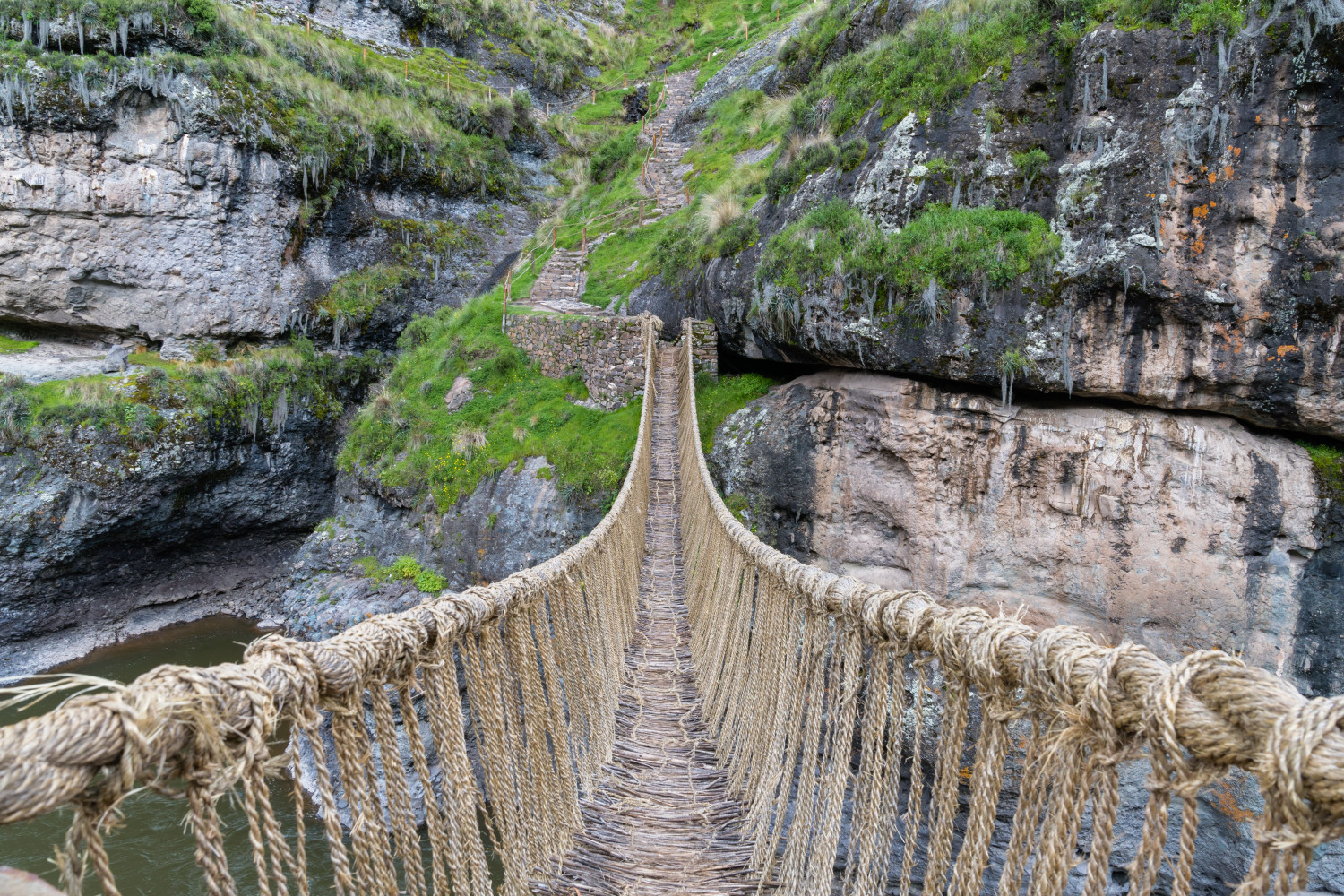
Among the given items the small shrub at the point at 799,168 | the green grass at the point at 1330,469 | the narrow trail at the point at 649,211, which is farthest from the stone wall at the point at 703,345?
the green grass at the point at 1330,469

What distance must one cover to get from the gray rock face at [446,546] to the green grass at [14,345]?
25.5 feet

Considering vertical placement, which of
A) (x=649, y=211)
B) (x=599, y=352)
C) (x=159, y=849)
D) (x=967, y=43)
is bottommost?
(x=159, y=849)

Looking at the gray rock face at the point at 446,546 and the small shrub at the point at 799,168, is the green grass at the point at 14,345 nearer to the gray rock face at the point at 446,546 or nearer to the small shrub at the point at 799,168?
the gray rock face at the point at 446,546

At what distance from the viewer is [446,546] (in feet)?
31.3

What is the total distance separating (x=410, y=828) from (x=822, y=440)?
6.40 metres

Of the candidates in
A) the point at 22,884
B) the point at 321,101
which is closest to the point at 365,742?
the point at 22,884

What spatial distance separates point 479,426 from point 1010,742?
1020 centimetres

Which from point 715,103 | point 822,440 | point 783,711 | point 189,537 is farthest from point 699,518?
point 715,103

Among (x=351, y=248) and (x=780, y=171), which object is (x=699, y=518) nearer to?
(x=780, y=171)

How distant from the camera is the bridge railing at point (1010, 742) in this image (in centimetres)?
74

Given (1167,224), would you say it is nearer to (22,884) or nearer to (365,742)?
(365,742)

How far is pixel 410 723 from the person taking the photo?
141cm

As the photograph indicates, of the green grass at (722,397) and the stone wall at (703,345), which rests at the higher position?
the stone wall at (703,345)

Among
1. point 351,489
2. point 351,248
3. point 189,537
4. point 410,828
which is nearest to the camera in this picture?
point 410,828
